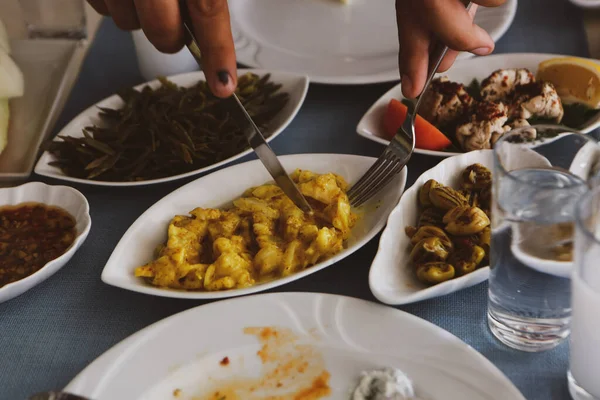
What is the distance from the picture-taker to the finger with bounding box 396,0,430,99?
1331 mm

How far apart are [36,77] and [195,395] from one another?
4.24ft

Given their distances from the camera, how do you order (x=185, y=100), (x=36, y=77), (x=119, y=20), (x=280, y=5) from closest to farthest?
(x=119, y=20), (x=185, y=100), (x=36, y=77), (x=280, y=5)

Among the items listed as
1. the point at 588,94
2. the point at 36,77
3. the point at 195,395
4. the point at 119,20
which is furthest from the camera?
the point at 36,77

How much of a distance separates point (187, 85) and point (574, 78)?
39.7 inches

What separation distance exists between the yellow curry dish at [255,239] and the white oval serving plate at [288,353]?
0.08 meters

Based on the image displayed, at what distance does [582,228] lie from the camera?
0.83 metres

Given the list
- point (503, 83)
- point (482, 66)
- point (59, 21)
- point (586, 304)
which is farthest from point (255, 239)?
point (59, 21)

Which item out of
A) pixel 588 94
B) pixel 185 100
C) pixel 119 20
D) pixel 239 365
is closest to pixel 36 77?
pixel 185 100

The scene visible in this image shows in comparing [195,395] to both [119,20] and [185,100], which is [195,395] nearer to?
[119,20]

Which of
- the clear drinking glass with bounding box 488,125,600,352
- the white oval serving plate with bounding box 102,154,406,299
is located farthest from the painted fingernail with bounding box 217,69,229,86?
the clear drinking glass with bounding box 488,125,600,352

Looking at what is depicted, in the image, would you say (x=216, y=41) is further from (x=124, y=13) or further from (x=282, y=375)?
(x=282, y=375)

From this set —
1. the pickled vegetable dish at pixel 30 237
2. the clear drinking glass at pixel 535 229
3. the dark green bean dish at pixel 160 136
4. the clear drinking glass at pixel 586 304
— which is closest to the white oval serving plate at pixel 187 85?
the dark green bean dish at pixel 160 136

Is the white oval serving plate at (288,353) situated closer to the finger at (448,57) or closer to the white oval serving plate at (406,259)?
the white oval serving plate at (406,259)

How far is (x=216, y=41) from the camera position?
1.15m
